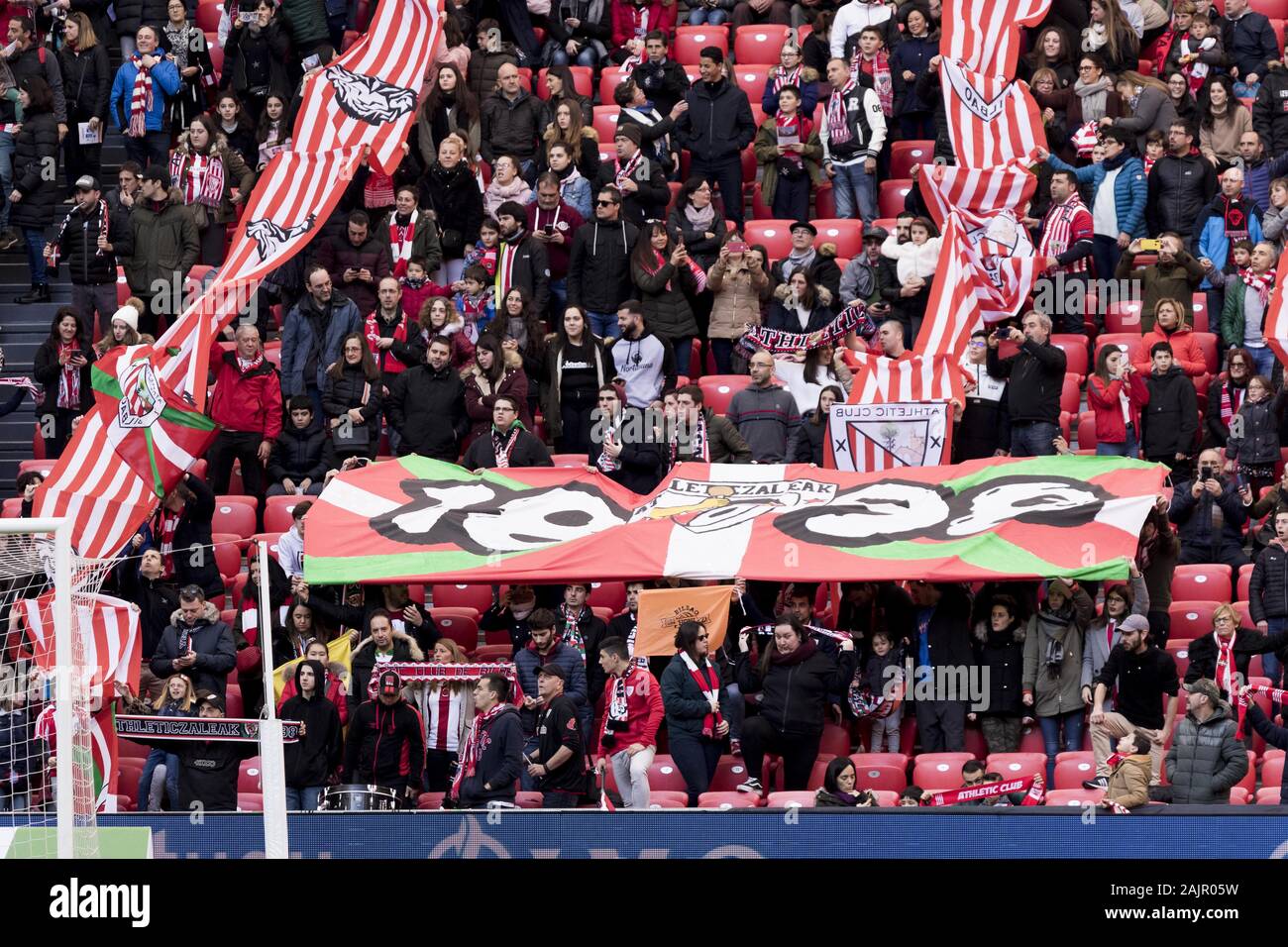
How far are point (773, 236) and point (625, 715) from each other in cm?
626

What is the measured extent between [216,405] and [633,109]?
4740 mm

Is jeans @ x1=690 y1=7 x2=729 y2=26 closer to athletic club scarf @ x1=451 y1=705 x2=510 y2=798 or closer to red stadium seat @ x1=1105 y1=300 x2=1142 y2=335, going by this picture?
red stadium seat @ x1=1105 y1=300 x2=1142 y2=335

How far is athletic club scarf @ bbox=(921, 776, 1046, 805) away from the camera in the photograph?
13.8m

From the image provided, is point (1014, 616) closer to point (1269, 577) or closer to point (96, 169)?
point (1269, 577)

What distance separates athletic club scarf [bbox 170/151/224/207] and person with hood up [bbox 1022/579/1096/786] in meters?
8.95

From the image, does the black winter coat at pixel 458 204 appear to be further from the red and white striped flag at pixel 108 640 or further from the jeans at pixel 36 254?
the red and white striped flag at pixel 108 640

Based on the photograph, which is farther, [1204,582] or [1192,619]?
[1204,582]

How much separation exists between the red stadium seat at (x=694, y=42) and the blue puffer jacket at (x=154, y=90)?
4.83m

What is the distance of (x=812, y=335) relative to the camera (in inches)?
699

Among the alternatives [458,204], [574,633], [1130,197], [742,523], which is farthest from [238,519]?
[1130,197]

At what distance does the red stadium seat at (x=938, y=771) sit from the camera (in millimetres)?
15172

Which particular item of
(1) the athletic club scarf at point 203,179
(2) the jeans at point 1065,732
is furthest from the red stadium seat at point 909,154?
(2) the jeans at point 1065,732

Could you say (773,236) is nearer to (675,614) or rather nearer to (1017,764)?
(675,614)
